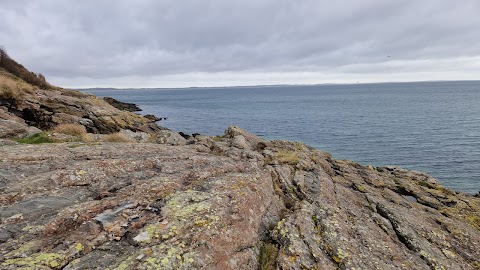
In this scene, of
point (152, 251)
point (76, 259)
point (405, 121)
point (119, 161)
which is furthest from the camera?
point (405, 121)

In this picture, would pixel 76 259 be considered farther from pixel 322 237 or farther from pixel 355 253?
pixel 355 253

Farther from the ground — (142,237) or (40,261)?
(40,261)

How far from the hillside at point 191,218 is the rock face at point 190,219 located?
4 cm

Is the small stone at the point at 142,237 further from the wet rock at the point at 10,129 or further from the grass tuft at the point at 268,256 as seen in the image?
the wet rock at the point at 10,129

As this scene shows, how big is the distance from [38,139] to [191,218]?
46.2 feet

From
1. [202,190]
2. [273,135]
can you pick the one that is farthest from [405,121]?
[202,190]

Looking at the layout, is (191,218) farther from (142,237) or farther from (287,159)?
(287,159)

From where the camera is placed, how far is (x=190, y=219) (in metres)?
9.59

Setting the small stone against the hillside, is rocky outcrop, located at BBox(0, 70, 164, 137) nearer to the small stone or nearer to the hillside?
the hillside

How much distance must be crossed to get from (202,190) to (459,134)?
7795 centimetres

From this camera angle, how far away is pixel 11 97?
2997 centimetres

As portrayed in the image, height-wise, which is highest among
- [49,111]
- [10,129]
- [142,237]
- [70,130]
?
[10,129]

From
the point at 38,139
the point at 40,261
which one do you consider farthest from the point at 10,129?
the point at 40,261

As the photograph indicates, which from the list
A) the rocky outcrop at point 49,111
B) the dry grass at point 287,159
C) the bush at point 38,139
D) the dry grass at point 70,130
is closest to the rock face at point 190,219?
the dry grass at point 287,159
